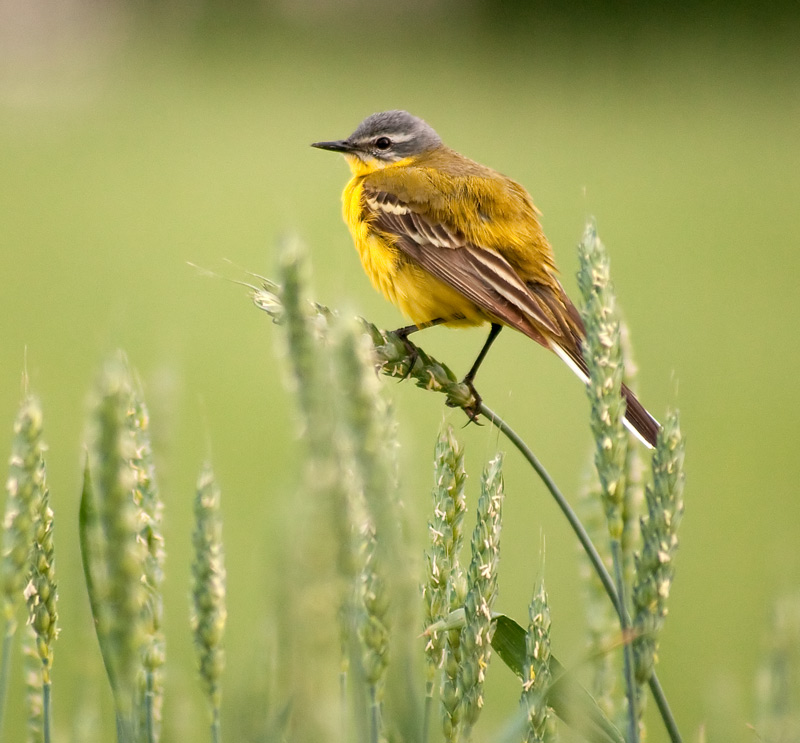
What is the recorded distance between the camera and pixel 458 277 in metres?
2.53

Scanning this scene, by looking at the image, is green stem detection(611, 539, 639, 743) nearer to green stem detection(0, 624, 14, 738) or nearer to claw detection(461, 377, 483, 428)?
green stem detection(0, 624, 14, 738)

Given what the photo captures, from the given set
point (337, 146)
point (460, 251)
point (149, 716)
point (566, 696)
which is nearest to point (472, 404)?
point (566, 696)

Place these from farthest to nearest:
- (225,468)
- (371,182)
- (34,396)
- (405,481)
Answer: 1. (225,468)
2. (371,182)
3. (34,396)
4. (405,481)

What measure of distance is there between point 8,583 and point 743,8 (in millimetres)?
20694

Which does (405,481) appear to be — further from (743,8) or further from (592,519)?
(743,8)

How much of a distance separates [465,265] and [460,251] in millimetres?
110

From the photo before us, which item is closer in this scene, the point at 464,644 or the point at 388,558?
the point at 388,558

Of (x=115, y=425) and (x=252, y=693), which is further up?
(x=115, y=425)

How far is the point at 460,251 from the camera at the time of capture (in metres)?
2.67

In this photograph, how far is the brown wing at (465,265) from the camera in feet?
7.61

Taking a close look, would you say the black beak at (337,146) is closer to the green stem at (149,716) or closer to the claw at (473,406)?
the claw at (473,406)

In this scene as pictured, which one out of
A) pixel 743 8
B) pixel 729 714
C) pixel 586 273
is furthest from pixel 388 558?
pixel 743 8

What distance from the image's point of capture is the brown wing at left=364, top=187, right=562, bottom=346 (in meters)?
2.32

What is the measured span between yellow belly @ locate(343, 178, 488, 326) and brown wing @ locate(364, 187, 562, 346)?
0.04 meters
